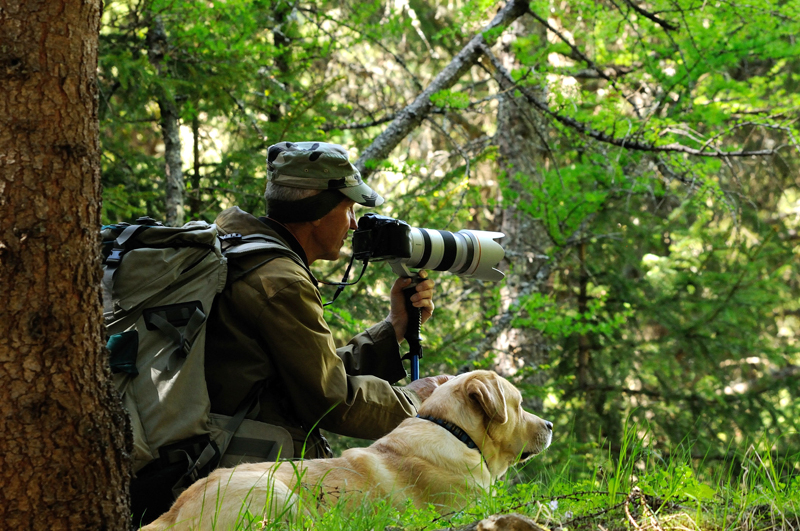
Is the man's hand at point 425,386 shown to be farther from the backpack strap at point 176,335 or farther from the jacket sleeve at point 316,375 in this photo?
the backpack strap at point 176,335

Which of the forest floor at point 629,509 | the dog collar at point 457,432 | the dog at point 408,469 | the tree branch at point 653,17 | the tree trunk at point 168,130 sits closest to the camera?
the forest floor at point 629,509

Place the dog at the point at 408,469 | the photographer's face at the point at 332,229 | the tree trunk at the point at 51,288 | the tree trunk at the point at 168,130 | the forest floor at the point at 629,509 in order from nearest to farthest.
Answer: the tree trunk at the point at 51,288, the forest floor at the point at 629,509, the dog at the point at 408,469, the photographer's face at the point at 332,229, the tree trunk at the point at 168,130

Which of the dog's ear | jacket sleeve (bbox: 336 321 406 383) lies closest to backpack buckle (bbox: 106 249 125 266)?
jacket sleeve (bbox: 336 321 406 383)

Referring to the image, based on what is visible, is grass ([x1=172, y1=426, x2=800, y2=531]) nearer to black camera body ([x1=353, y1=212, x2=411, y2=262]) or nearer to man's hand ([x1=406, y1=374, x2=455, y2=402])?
man's hand ([x1=406, y1=374, x2=455, y2=402])

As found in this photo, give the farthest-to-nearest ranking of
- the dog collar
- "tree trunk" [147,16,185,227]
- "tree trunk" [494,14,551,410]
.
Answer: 1. "tree trunk" [494,14,551,410]
2. "tree trunk" [147,16,185,227]
3. the dog collar

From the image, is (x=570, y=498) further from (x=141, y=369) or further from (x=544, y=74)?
(x=544, y=74)

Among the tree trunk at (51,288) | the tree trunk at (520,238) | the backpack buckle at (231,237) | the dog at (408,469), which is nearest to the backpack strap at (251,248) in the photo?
the backpack buckle at (231,237)

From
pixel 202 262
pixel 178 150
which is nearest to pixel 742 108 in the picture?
pixel 178 150

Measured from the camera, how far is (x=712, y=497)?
2.39 metres

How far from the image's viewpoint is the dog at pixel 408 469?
7.63ft

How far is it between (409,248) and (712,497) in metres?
1.85

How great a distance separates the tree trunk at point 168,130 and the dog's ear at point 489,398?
3.06 metres

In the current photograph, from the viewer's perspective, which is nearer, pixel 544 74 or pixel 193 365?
pixel 193 365

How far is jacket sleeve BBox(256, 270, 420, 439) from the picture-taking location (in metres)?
2.96
